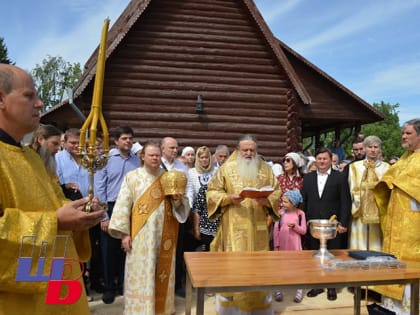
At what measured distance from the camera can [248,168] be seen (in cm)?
431

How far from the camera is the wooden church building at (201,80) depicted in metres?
10.1

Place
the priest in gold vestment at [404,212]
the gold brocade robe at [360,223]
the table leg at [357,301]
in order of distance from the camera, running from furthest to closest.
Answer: the gold brocade robe at [360,223]
the priest in gold vestment at [404,212]
the table leg at [357,301]

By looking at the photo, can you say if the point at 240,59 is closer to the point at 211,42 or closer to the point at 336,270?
the point at 211,42

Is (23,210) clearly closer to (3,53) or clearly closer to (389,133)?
(3,53)

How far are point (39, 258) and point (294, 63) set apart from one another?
12.4m

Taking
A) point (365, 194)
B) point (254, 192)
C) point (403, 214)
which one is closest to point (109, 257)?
point (254, 192)

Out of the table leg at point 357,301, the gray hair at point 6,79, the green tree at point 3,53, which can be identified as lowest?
the table leg at point 357,301

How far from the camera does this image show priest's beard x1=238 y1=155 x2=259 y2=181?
4.29 m

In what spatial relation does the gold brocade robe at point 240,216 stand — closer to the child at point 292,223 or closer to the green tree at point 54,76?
the child at point 292,223

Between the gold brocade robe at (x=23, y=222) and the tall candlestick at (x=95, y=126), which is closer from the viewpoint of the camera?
the tall candlestick at (x=95, y=126)

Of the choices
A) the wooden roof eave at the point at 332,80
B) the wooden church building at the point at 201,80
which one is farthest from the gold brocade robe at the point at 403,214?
the wooden roof eave at the point at 332,80

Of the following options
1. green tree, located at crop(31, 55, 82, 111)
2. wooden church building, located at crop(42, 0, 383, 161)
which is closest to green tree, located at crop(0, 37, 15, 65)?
green tree, located at crop(31, 55, 82, 111)

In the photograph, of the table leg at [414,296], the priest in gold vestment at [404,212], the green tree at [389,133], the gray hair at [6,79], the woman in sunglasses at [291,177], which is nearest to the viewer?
the gray hair at [6,79]

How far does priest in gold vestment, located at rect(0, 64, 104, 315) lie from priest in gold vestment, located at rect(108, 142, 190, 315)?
91.5 inches
